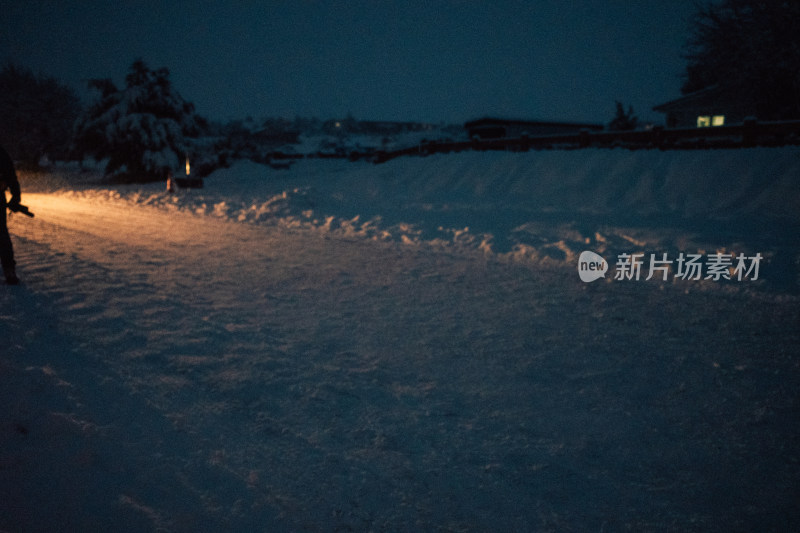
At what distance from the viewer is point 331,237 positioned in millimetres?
8391

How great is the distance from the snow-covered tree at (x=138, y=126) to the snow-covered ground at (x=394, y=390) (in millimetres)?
16718

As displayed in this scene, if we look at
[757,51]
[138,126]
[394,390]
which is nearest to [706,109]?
[757,51]

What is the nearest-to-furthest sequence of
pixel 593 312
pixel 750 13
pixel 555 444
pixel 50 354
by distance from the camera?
pixel 555 444 → pixel 50 354 → pixel 593 312 → pixel 750 13

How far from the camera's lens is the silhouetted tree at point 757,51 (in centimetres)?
1466

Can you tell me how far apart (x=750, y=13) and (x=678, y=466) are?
20067mm

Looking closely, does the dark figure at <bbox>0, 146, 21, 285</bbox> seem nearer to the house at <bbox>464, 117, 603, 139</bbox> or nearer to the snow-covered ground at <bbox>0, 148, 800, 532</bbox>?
the snow-covered ground at <bbox>0, 148, 800, 532</bbox>

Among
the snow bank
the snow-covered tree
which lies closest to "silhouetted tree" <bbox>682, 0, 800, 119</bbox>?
the snow bank

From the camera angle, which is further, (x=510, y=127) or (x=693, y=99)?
(x=510, y=127)

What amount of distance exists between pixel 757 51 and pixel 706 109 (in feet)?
27.5

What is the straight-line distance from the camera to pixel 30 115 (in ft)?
117

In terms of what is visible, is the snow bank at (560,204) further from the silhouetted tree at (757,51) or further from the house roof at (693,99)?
the house roof at (693,99)

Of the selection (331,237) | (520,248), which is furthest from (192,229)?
(520,248)

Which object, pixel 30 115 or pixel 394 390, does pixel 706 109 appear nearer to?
pixel 394 390

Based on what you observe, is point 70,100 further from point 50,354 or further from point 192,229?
point 50,354
